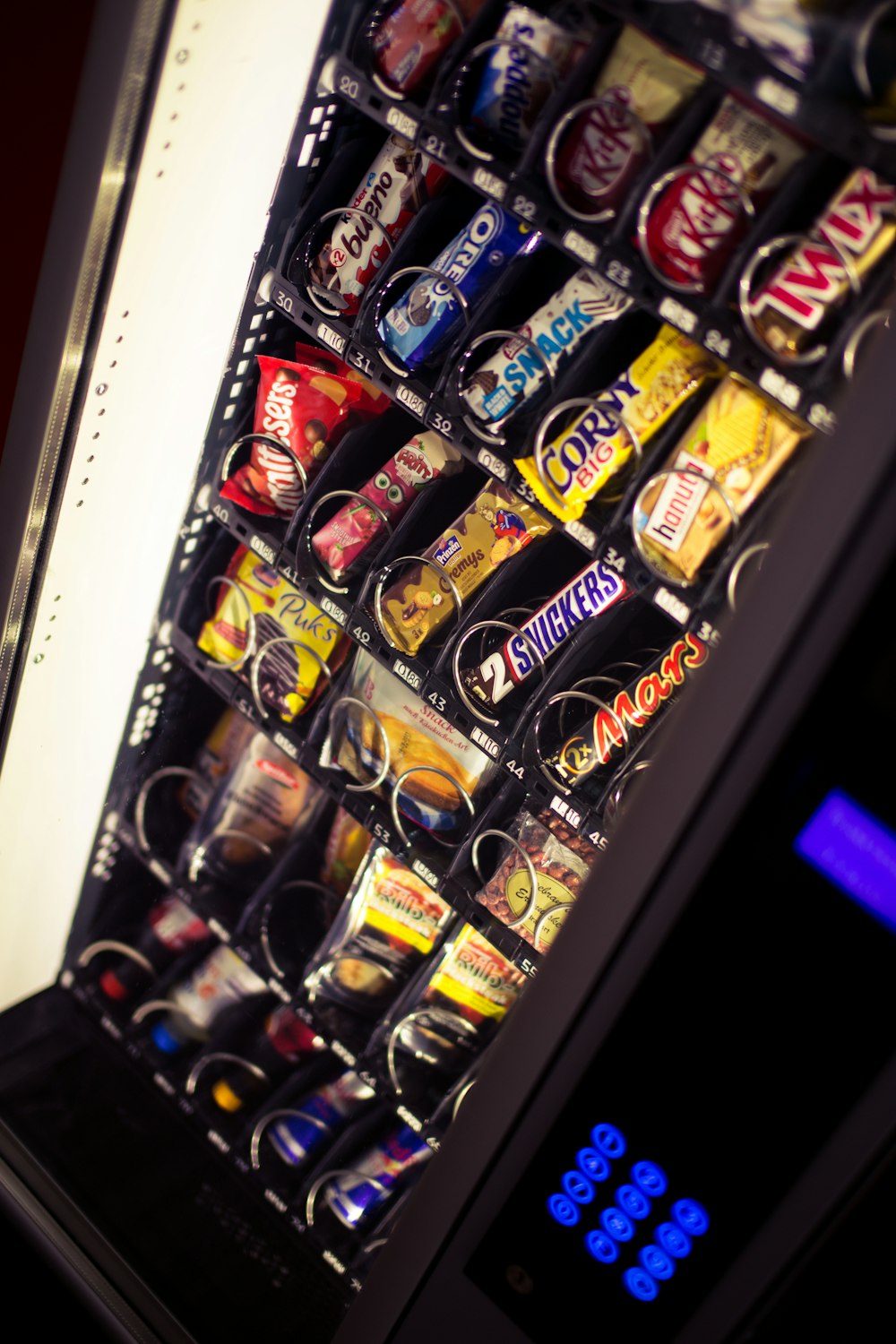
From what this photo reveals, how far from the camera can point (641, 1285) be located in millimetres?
973

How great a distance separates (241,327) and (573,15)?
0.58m

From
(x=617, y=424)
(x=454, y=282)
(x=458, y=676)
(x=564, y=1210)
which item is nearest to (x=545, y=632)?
(x=458, y=676)

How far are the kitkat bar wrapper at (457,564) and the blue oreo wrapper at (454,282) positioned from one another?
203 mm

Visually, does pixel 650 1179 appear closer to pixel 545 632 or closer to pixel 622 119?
pixel 545 632

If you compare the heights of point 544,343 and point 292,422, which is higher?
point 544,343

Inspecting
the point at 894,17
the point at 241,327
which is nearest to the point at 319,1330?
the point at 241,327

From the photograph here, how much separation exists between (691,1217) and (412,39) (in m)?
1.28

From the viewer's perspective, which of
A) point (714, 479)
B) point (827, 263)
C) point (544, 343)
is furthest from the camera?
point (544, 343)

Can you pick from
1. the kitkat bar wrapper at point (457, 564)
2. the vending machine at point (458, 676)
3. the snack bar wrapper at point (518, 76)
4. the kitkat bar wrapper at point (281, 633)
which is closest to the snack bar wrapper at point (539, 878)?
the vending machine at point (458, 676)

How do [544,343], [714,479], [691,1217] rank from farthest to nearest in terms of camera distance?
[544,343] < [714,479] < [691,1217]

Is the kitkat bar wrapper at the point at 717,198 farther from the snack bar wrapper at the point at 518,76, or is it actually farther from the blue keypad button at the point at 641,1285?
the blue keypad button at the point at 641,1285

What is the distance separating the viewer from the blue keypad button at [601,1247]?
98 cm

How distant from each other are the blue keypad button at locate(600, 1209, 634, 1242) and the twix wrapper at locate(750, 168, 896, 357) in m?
0.84

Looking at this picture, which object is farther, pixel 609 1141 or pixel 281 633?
pixel 281 633
